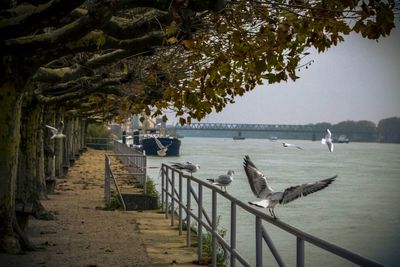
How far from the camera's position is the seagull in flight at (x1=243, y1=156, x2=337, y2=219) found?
248 inches

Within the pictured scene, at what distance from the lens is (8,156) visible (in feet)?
35.1

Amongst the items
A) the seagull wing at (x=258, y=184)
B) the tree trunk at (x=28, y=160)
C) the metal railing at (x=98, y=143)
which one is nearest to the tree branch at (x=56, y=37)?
the seagull wing at (x=258, y=184)

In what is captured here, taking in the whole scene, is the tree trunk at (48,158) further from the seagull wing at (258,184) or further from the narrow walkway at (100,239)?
the seagull wing at (258,184)

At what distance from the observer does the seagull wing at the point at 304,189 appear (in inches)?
247

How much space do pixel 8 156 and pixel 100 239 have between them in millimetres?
3789

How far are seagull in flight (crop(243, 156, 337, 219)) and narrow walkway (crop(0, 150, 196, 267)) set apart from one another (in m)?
3.96

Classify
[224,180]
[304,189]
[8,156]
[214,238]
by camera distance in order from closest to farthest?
1. [304,189]
2. [214,238]
3. [8,156]
4. [224,180]

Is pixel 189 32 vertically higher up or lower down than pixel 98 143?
higher up

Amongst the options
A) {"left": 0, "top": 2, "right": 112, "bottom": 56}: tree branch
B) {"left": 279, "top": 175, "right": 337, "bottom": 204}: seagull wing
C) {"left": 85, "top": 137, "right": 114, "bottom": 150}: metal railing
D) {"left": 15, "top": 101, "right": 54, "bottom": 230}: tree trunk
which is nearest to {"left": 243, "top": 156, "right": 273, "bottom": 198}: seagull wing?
{"left": 279, "top": 175, "right": 337, "bottom": 204}: seagull wing

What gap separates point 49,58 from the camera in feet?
31.2

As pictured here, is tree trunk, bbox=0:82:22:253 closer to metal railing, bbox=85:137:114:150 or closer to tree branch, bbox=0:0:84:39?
tree branch, bbox=0:0:84:39

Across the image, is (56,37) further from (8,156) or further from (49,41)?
(8,156)

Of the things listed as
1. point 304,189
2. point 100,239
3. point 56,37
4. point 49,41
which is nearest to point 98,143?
point 100,239

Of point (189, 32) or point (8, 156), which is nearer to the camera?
point (189, 32)
